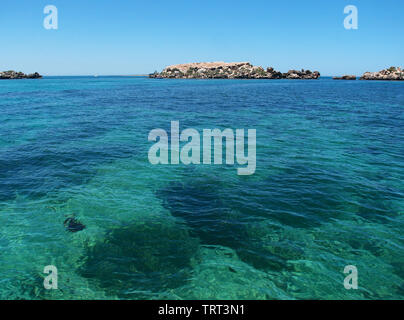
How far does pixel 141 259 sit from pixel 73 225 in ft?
15.4

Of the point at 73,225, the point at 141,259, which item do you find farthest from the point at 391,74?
the point at 73,225

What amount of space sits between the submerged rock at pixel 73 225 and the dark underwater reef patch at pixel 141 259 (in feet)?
5.21

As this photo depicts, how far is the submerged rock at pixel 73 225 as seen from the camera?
12.5m

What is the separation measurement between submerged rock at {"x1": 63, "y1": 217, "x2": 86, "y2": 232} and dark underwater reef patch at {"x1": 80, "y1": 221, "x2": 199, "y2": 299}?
1589 millimetres

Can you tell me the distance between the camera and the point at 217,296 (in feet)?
29.5

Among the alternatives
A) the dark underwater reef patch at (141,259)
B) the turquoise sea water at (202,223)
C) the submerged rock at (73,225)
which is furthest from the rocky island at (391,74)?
the submerged rock at (73,225)

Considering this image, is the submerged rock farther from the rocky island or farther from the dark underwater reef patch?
the rocky island

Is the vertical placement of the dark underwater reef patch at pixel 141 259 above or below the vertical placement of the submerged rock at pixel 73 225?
below

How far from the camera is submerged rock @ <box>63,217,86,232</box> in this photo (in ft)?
41.2

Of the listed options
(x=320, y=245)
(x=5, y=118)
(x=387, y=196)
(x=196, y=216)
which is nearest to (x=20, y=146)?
(x=5, y=118)

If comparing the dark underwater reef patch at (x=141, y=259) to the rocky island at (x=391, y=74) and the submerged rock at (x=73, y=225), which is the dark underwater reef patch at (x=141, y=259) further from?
the rocky island at (x=391, y=74)

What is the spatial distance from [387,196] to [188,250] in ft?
41.6

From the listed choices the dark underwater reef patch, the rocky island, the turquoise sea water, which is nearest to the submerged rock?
the turquoise sea water

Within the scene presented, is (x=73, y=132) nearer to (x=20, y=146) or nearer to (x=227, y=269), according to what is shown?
(x=20, y=146)
